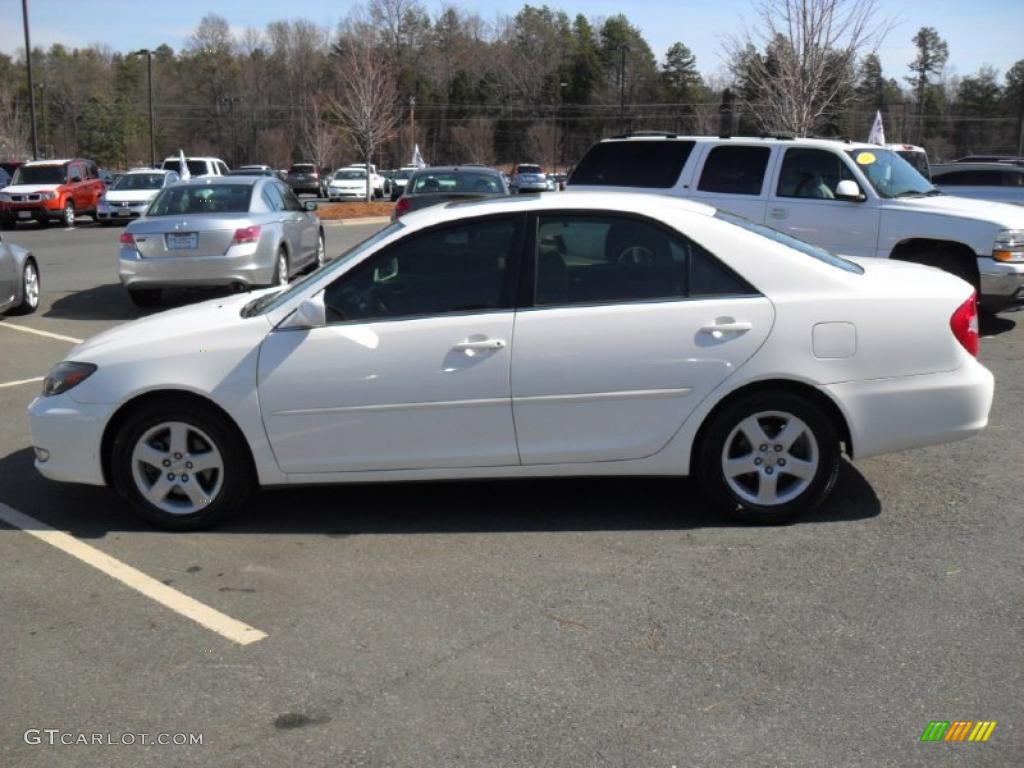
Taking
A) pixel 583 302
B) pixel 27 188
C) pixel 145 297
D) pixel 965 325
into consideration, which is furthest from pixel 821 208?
pixel 27 188

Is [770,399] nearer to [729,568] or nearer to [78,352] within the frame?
[729,568]

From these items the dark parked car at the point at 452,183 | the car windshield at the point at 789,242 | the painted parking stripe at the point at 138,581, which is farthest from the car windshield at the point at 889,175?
the painted parking stripe at the point at 138,581

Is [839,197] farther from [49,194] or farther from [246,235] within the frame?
[49,194]

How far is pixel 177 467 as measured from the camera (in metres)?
5.04

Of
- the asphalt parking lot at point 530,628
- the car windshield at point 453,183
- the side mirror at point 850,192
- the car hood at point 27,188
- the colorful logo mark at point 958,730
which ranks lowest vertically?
the colorful logo mark at point 958,730

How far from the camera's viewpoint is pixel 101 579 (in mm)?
4578

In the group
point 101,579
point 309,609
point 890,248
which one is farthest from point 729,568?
point 890,248

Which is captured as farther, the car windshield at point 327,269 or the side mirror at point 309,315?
the car windshield at point 327,269

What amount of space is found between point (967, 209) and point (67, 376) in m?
8.68

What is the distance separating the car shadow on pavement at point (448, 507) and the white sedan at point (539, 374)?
29 cm

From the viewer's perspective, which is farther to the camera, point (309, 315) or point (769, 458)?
point (769, 458)

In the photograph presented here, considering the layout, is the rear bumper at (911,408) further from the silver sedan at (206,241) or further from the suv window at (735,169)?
the silver sedan at (206,241)

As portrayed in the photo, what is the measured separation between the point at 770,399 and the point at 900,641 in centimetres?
141

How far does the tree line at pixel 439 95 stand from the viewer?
76.8 metres
